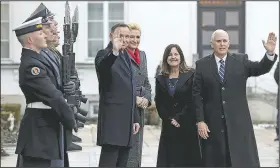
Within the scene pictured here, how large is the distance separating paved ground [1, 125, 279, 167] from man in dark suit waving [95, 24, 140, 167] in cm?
286

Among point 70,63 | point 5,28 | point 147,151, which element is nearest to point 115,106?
point 70,63

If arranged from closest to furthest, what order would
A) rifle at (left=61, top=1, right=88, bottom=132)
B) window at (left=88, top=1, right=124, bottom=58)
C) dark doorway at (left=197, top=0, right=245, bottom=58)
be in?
rifle at (left=61, top=1, right=88, bottom=132)
window at (left=88, top=1, right=124, bottom=58)
dark doorway at (left=197, top=0, right=245, bottom=58)

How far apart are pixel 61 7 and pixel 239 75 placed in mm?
10280

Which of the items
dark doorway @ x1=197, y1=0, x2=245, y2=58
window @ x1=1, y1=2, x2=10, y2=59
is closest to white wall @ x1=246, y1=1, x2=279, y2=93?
dark doorway @ x1=197, y1=0, x2=245, y2=58

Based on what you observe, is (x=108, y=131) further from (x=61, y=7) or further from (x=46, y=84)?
(x=61, y=7)

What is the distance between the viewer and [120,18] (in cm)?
1694

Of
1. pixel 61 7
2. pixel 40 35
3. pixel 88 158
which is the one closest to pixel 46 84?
pixel 40 35

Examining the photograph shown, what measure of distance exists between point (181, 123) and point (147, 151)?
416 cm

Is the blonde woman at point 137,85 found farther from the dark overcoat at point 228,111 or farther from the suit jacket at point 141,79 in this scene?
the dark overcoat at point 228,111

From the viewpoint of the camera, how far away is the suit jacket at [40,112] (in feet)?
17.5

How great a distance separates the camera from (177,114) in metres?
7.41

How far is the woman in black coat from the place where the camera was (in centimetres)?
739

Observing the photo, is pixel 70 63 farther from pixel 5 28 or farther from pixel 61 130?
pixel 5 28

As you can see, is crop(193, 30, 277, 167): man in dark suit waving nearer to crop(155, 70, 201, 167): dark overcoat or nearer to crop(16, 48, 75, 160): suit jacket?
crop(155, 70, 201, 167): dark overcoat
